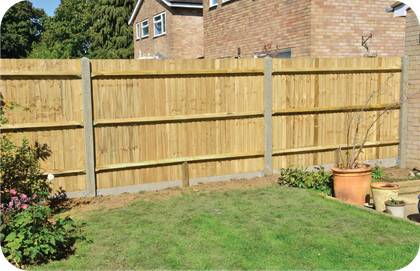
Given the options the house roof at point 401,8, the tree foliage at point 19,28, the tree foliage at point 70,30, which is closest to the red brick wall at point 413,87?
the house roof at point 401,8

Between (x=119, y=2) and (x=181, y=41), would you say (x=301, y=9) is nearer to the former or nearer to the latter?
(x=181, y=41)

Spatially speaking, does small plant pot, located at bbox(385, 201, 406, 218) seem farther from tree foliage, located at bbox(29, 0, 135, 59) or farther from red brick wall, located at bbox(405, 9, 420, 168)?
tree foliage, located at bbox(29, 0, 135, 59)

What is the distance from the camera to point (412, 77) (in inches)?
346

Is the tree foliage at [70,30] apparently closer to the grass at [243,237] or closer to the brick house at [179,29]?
the brick house at [179,29]

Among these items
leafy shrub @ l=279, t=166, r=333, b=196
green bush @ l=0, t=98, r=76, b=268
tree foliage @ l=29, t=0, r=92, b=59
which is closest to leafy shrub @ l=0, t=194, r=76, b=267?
green bush @ l=0, t=98, r=76, b=268

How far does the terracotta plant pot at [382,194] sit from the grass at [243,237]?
0.47m

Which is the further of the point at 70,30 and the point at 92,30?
the point at 70,30

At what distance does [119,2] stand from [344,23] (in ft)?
86.1

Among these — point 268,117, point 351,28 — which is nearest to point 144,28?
point 351,28

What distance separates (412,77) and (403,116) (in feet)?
3.17

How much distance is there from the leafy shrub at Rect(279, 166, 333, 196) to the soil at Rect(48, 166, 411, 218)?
34 cm

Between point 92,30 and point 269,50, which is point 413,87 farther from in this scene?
point 92,30

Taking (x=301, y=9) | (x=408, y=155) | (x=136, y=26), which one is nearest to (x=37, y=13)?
(x=136, y=26)

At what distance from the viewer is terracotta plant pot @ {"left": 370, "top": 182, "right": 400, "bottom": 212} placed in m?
6.04
